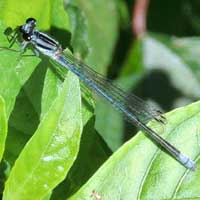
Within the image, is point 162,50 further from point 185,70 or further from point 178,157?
point 178,157

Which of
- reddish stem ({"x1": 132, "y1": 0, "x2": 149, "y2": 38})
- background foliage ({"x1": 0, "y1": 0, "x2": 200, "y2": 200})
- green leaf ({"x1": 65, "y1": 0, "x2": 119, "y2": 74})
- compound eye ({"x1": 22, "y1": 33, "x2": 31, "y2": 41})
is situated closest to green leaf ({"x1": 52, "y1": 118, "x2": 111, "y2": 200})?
background foliage ({"x1": 0, "y1": 0, "x2": 200, "y2": 200})

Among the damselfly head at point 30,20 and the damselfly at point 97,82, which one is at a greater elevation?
the damselfly head at point 30,20

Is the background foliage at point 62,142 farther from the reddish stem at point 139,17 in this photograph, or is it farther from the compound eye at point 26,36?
the reddish stem at point 139,17

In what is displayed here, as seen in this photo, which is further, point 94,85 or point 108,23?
point 108,23

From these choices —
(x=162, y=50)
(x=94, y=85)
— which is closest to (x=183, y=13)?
(x=162, y=50)

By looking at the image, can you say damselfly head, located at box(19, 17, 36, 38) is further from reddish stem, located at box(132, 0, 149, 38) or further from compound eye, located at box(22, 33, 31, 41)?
reddish stem, located at box(132, 0, 149, 38)

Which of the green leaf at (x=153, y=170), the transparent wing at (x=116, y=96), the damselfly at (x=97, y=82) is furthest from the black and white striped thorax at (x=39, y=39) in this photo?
the green leaf at (x=153, y=170)
